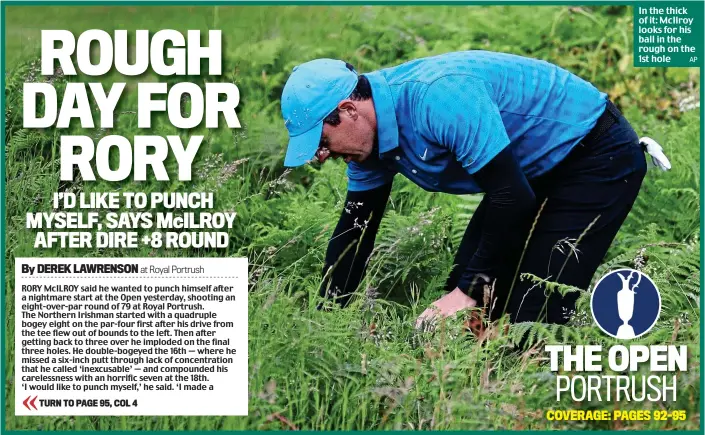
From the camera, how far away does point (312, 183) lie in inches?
290

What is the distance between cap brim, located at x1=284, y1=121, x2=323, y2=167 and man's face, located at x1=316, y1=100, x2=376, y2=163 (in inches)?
1.8

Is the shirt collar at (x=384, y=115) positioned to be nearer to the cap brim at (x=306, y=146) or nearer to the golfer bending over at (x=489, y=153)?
the golfer bending over at (x=489, y=153)

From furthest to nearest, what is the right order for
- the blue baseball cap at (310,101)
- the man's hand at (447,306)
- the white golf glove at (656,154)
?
1. the white golf glove at (656,154)
2. the man's hand at (447,306)
3. the blue baseball cap at (310,101)

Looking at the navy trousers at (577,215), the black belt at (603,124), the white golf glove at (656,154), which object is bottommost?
the navy trousers at (577,215)

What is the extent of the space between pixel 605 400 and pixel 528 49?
439 centimetres

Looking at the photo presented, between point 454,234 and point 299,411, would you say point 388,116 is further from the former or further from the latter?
point 454,234

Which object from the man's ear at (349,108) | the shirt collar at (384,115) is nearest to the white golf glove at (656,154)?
the shirt collar at (384,115)

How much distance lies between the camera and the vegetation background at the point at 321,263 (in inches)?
195

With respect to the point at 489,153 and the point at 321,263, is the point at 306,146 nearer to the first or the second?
the point at 489,153

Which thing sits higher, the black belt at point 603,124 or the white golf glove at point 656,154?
the black belt at point 603,124

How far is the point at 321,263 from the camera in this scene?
20.0 feet

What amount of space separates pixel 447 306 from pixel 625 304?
826 mm

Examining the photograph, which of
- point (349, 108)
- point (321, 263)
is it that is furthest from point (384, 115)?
point (321, 263)

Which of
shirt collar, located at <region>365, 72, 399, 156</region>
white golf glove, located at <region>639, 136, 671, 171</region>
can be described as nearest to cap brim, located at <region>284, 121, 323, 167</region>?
shirt collar, located at <region>365, 72, 399, 156</region>
